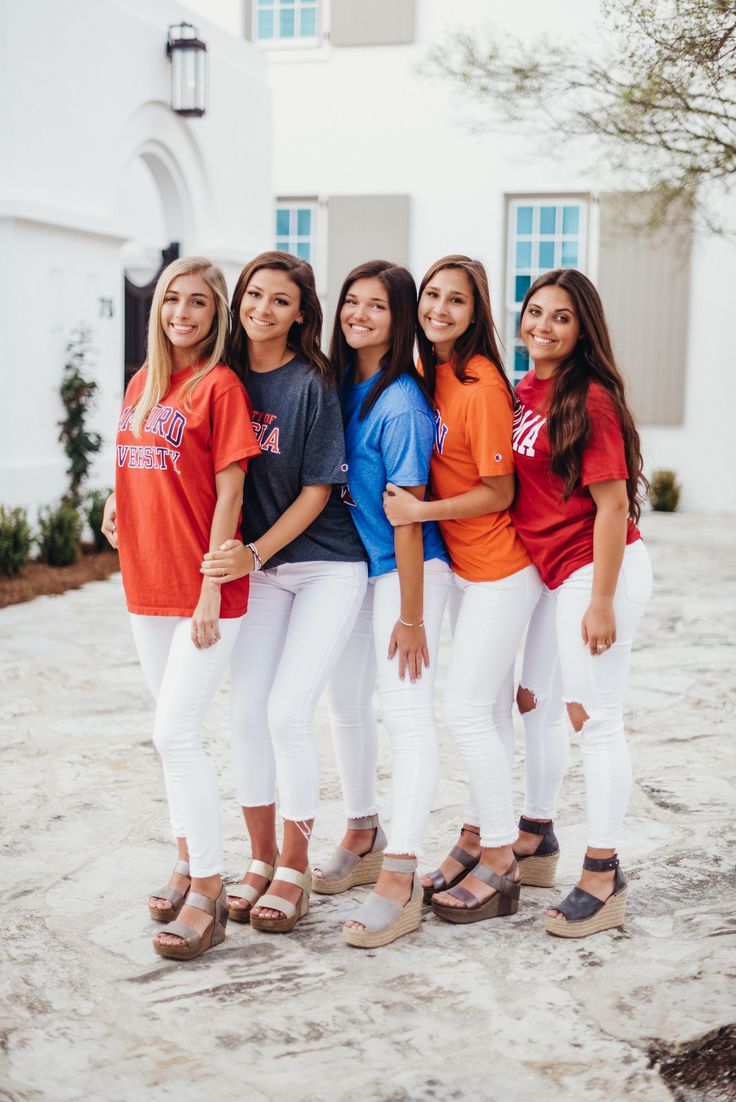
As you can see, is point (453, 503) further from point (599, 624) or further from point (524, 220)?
point (524, 220)

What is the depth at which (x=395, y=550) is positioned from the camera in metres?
2.88

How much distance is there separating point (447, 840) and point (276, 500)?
1.26m

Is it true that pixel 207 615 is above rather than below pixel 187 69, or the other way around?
below

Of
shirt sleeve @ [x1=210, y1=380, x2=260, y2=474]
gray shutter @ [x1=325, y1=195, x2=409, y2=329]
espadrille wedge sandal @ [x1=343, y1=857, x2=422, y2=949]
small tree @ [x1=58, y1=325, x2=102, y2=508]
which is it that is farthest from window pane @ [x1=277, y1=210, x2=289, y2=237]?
espadrille wedge sandal @ [x1=343, y1=857, x2=422, y2=949]

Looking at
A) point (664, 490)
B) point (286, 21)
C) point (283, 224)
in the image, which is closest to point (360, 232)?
point (283, 224)

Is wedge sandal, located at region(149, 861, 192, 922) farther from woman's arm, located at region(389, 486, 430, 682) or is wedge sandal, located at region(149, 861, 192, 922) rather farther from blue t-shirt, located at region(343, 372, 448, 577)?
blue t-shirt, located at region(343, 372, 448, 577)

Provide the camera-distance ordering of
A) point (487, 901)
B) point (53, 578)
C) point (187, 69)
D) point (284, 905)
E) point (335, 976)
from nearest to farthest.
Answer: point (335, 976) → point (284, 905) → point (487, 901) → point (53, 578) → point (187, 69)

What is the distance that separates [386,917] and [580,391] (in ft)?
4.31

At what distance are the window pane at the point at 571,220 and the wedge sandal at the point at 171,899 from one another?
36.5ft

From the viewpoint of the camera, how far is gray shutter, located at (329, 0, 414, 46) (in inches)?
504

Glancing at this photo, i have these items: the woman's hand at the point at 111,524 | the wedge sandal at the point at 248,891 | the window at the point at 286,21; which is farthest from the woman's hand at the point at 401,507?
the window at the point at 286,21

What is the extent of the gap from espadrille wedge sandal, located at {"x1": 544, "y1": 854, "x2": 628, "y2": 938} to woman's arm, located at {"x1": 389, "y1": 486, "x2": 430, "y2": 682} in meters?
0.66

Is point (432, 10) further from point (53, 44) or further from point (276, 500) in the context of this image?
point (276, 500)

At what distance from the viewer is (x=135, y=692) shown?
530cm
